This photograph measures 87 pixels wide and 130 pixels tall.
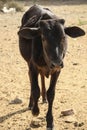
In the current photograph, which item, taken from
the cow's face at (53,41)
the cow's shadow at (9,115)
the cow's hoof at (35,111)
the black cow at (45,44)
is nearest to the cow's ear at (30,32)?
the black cow at (45,44)

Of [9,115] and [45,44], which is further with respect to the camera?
[9,115]

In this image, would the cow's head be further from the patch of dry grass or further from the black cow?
the patch of dry grass

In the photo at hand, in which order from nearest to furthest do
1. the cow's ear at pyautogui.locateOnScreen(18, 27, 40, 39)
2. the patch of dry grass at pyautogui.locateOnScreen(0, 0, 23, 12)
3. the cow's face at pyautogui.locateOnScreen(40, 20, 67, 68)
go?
the cow's face at pyautogui.locateOnScreen(40, 20, 67, 68), the cow's ear at pyautogui.locateOnScreen(18, 27, 40, 39), the patch of dry grass at pyautogui.locateOnScreen(0, 0, 23, 12)

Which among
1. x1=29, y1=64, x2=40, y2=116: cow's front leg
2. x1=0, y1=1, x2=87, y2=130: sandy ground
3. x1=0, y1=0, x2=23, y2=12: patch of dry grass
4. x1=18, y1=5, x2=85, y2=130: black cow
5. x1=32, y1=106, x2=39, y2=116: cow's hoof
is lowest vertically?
x1=0, y1=0, x2=23, y2=12: patch of dry grass

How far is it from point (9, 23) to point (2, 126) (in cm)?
1027

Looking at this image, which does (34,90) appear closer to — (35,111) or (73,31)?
(35,111)

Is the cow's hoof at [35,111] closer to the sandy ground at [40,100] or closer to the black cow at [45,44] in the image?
the black cow at [45,44]

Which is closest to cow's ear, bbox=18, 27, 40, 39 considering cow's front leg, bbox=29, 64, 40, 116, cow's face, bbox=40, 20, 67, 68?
cow's face, bbox=40, 20, 67, 68

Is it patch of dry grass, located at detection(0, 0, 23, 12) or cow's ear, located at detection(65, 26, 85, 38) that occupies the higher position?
cow's ear, located at detection(65, 26, 85, 38)

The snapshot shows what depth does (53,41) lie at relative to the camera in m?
5.51

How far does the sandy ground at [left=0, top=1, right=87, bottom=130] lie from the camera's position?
21.9 feet

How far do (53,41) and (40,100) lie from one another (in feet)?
7.74

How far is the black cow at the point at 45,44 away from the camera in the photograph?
5.52 meters

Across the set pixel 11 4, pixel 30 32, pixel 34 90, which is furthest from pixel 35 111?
pixel 11 4
